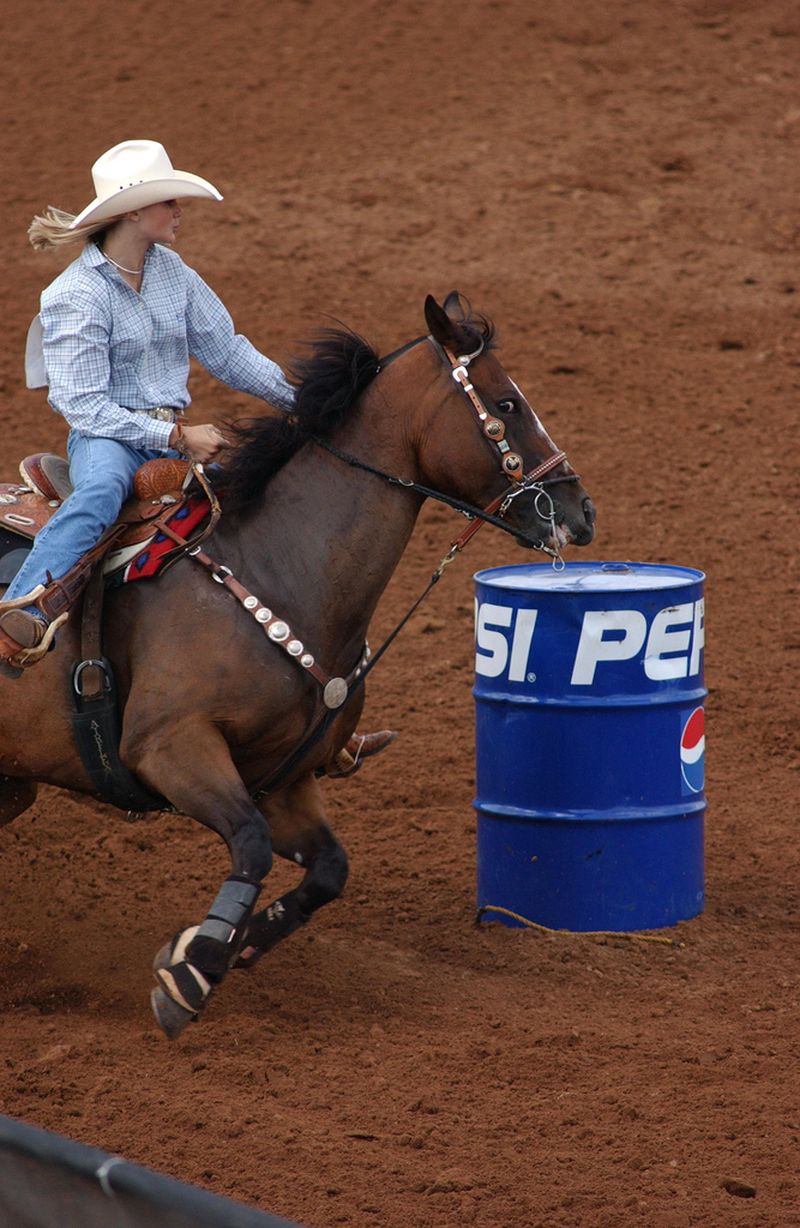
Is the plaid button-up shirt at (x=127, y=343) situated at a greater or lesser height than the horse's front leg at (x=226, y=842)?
greater

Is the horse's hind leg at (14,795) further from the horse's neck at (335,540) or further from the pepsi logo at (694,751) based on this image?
the pepsi logo at (694,751)

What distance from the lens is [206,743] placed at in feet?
16.0

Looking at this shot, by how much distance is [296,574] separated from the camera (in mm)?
5082

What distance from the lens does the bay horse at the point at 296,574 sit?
492 cm

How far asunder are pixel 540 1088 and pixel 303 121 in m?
11.9

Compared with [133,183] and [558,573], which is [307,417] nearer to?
[133,183]

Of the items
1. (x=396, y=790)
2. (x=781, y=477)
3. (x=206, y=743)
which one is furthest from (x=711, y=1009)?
(x=781, y=477)

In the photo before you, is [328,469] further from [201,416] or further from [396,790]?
[201,416]

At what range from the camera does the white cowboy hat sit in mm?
5000

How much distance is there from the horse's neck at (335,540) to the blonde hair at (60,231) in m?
1.01

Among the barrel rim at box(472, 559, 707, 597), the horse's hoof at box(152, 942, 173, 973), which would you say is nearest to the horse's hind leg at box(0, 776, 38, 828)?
the horse's hoof at box(152, 942, 173, 973)

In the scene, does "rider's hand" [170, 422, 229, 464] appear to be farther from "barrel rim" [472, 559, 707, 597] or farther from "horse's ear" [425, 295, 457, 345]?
"barrel rim" [472, 559, 707, 597]

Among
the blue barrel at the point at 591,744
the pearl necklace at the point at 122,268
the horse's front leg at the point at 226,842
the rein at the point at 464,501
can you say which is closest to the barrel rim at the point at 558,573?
the blue barrel at the point at 591,744

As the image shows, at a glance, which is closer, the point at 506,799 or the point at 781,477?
the point at 506,799
